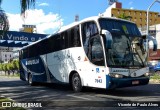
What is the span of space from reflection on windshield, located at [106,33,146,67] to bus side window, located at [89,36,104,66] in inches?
16.2

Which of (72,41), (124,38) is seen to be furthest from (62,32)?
(124,38)

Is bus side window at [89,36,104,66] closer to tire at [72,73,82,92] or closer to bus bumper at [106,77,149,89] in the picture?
bus bumper at [106,77,149,89]

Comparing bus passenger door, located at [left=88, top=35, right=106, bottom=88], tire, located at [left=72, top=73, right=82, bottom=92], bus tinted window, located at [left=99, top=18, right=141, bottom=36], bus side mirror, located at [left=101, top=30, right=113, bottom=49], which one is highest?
bus tinted window, located at [left=99, top=18, right=141, bottom=36]

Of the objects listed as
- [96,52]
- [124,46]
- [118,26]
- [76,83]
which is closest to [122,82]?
[124,46]

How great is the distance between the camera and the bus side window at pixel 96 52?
43.2ft

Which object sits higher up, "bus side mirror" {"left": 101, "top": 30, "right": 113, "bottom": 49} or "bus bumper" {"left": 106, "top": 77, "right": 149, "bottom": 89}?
"bus side mirror" {"left": 101, "top": 30, "right": 113, "bottom": 49}

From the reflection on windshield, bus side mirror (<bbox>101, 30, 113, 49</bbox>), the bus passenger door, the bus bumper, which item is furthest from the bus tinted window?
the bus bumper

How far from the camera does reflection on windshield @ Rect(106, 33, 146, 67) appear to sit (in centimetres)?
1295

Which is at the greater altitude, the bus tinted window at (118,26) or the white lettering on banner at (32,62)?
the bus tinted window at (118,26)

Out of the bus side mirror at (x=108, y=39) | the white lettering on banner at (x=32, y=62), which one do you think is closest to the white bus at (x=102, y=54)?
the bus side mirror at (x=108, y=39)

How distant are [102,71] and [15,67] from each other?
68.0 m

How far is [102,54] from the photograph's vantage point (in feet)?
42.8

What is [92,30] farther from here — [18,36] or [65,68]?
[18,36]

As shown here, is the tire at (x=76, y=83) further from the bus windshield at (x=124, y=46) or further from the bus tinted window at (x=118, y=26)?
the bus tinted window at (x=118, y=26)
